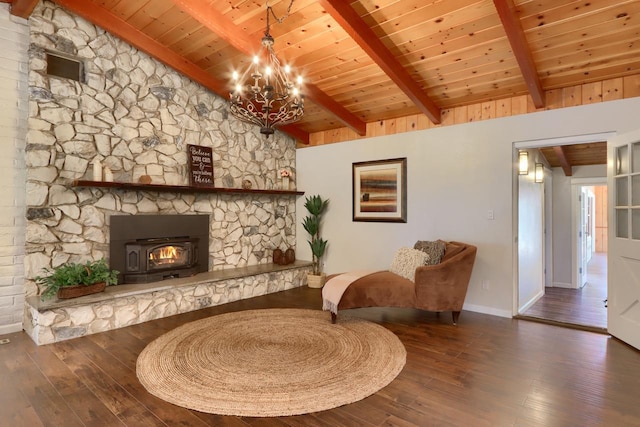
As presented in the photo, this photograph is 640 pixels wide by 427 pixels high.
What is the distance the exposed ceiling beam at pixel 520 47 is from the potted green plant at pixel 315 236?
3181 millimetres

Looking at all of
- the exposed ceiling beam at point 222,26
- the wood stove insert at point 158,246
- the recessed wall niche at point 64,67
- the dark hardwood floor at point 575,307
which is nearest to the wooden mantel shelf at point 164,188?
the wood stove insert at point 158,246

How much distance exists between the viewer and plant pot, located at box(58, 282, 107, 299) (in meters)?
3.35

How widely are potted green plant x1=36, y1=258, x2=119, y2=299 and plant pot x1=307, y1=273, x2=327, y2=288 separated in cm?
277

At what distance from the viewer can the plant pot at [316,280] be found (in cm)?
551

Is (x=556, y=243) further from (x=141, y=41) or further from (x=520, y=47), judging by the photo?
(x=141, y=41)

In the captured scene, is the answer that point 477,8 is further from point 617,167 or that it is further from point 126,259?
point 126,259

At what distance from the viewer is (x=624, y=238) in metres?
3.32

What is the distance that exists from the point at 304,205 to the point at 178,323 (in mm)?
2902

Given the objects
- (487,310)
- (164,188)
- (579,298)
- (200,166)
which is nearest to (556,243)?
(579,298)

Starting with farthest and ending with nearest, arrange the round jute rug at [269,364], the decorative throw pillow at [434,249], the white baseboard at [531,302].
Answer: the white baseboard at [531,302]
the decorative throw pillow at [434,249]
the round jute rug at [269,364]

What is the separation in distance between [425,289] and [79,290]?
3.39m

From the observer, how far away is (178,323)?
3.78m

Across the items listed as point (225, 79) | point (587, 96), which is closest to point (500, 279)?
point (587, 96)

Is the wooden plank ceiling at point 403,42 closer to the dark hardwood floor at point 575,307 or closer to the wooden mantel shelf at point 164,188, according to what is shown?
the wooden mantel shelf at point 164,188
